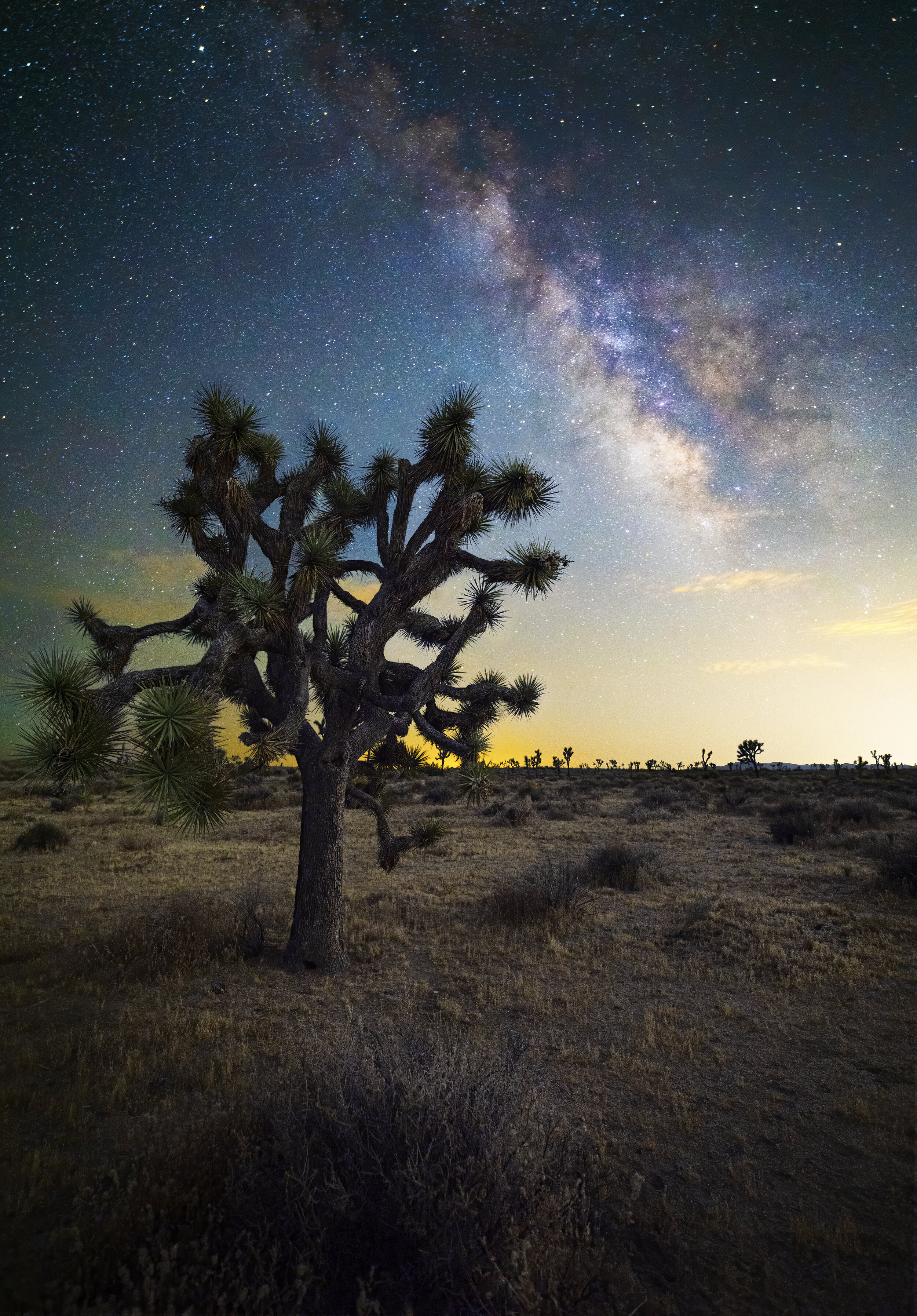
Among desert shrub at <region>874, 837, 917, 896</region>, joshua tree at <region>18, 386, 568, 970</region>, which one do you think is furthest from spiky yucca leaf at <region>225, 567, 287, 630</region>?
desert shrub at <region>874, 837, 917, 896</region>

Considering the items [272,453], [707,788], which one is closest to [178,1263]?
[272,453]

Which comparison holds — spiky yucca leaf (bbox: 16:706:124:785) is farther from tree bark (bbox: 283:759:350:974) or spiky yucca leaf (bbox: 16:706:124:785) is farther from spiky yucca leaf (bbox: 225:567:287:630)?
tree bark (bbox: 283:759:350:974)

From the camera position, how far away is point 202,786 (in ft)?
18.9

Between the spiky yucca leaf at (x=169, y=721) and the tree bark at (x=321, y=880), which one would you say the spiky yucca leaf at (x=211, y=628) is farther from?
the tree bark at (x=321, y=880)

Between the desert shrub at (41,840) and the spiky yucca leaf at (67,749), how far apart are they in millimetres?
15376

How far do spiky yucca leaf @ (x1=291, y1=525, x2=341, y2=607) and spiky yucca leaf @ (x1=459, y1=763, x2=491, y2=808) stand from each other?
3448mm

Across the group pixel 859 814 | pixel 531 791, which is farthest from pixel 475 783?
pixel 531 791

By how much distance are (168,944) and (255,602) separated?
17.5ft

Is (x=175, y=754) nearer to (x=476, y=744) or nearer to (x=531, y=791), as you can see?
(x=476, y=744)

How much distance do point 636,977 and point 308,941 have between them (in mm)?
4593

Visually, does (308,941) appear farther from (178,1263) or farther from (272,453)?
(272,453)

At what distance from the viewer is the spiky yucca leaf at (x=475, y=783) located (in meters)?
8.84

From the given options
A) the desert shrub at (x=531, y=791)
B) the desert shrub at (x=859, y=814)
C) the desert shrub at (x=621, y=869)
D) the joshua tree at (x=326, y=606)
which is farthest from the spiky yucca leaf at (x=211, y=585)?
the desert shrub at (x=531, y=791)

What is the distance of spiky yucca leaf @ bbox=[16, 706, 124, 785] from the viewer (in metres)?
5.13
